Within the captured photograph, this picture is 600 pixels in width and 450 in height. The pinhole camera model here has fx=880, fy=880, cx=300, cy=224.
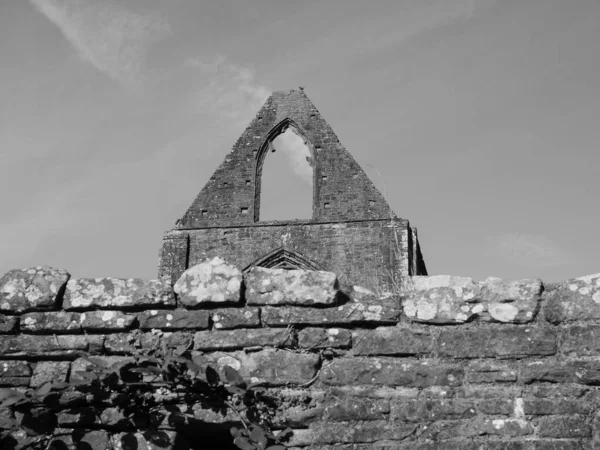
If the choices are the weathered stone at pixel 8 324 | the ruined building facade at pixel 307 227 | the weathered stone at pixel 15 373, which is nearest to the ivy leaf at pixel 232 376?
the weathered stone at pixel 15 373

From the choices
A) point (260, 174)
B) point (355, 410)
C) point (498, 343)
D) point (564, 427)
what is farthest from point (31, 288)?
point (260, 174)

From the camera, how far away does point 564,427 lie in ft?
12.3

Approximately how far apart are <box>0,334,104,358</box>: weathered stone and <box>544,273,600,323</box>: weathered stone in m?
2.11

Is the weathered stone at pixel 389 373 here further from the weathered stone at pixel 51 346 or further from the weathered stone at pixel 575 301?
the weathered stone at pixel 51 346

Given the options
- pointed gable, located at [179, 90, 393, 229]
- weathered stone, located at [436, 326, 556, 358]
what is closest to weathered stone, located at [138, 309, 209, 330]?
weathered stone, located at [436, 326, 556, 358]

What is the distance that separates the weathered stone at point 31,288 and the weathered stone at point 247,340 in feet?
2.53

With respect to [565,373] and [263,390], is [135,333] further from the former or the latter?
[565,373]

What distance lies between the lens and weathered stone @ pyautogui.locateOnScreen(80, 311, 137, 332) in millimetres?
4180

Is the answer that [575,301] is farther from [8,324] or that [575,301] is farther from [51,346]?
[8,324]

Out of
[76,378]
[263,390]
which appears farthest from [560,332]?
[76,378]

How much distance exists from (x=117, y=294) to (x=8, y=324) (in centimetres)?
55

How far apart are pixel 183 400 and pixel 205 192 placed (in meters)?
15.7

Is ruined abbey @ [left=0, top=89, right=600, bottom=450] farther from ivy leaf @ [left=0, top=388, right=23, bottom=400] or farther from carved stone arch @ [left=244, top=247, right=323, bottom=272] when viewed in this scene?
carved stone arch @ [left=244, top=247, right=323, bottom=272]

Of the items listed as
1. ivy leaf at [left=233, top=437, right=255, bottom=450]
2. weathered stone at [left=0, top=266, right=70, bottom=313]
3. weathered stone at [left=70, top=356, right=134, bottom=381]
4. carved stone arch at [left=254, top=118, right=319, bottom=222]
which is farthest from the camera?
carved stone arch at [left=254, top=118, right=319, bottom=222]
